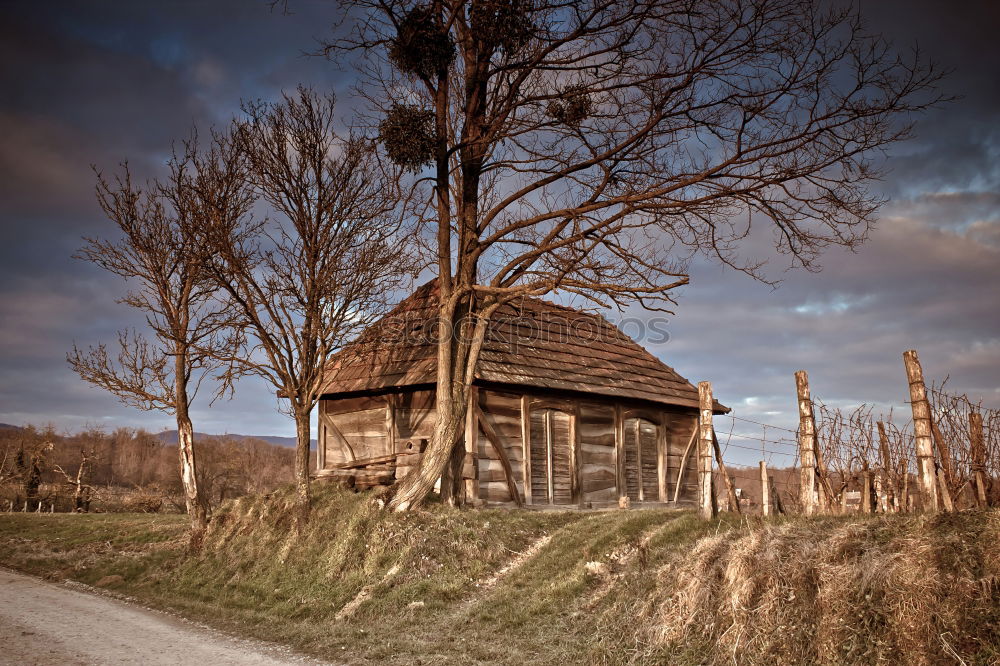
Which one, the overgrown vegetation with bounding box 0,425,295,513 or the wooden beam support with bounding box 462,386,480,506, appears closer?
the wooden beam support with bounding box 462,386,480,506

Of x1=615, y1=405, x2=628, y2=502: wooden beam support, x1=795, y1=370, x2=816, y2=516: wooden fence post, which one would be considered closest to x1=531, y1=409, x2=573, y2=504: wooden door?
x1=615, y1=405, x2=628, y2=502: wooden beam support

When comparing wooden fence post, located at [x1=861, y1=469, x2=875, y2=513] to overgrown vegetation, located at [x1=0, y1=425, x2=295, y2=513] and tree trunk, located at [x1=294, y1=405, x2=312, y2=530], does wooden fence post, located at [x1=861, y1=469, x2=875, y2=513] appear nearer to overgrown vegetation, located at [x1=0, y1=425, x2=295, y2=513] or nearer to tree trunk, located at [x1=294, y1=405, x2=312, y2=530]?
tree trunk, located at [x1=294, y1=405, x2=312, y2=530]

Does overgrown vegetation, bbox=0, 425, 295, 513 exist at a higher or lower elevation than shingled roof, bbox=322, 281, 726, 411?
lower

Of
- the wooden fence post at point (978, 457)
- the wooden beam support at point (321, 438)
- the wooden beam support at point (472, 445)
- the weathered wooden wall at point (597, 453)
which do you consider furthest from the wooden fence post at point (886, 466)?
the wooden beam support at point (321, 438)

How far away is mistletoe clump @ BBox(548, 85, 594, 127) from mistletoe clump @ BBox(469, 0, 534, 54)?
1.20m

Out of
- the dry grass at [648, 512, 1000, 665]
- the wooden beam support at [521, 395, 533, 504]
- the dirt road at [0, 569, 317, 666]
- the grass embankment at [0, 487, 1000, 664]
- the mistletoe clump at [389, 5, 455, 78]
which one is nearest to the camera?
the dry grass at [648, 512, 1000, 665]

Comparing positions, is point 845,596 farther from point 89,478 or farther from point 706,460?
point 89,478

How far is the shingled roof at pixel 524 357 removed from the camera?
1620 cm

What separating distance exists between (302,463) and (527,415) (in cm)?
542

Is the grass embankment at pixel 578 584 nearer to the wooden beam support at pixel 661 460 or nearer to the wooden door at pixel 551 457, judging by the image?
the wooden door at pixel 551 457

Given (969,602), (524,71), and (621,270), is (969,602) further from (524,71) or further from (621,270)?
(524,71)

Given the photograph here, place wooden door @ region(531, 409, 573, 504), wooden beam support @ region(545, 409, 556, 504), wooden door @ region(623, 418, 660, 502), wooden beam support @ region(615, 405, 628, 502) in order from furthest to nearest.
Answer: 1. wooden door @ region(623, 418, 660, 502)
2. wooden beam support @ region(615, 405, 628, 502)
3. wooden beam support @ region(545, 409, 556, 504)
4. wooden door @ region(531, 409, 573, 504)

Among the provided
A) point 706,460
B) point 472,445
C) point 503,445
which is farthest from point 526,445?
point 706,460

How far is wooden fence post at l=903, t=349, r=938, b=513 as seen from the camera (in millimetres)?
7902
